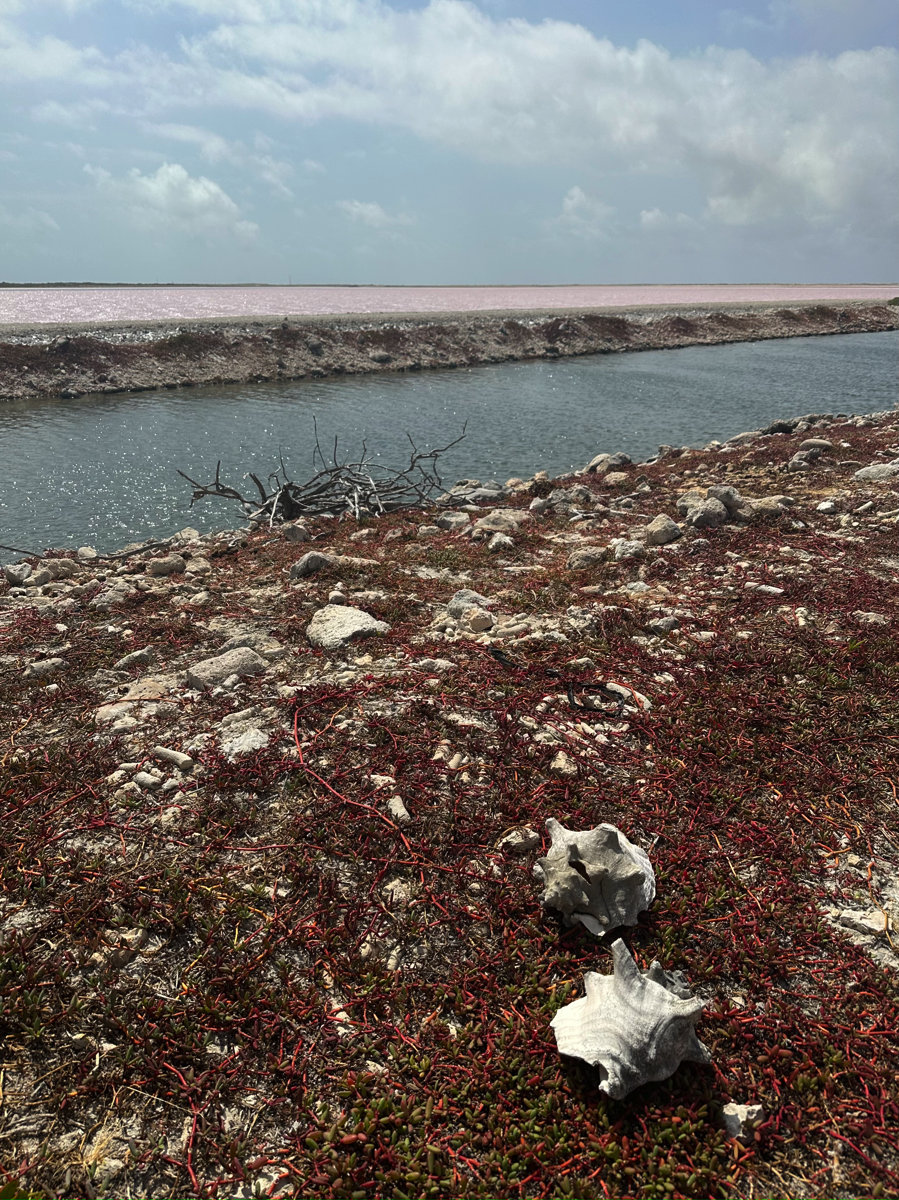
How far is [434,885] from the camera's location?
4.41 metres

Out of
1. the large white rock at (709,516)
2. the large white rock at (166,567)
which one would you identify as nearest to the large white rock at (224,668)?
the large white rock at (166,567)

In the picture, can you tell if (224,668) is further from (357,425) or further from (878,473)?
(357,425)

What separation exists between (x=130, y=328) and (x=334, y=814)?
150 feet

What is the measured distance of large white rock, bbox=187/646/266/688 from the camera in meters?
6.87

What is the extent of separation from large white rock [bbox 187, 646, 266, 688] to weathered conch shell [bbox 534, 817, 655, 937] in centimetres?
403

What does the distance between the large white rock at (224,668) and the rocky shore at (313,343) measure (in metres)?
33.6

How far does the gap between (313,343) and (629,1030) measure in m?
47.0

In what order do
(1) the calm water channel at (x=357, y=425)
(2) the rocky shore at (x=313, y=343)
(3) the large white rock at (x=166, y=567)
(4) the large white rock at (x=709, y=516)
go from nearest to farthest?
(3) the large white rock at (x=166, y=567)
(4) the large white rock at (x=709, y=516)
(1) the calm water channel at (x=357, y=425)
(2) the rocky shore at (x=313, y=343)

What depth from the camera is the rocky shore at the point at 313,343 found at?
36.5 meters

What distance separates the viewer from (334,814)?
4.91 m

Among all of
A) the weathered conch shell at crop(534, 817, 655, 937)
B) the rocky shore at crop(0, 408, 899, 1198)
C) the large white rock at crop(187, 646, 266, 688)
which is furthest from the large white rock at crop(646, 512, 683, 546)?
the weathered conch shell at crop(534, 817, 655, 937)

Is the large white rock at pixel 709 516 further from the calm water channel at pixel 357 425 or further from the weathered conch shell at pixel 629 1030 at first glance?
the calm water channel at pixel 357 425

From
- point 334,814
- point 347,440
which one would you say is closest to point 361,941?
point 334,814

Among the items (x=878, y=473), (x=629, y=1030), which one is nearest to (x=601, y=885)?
(x=629, y=1030)
